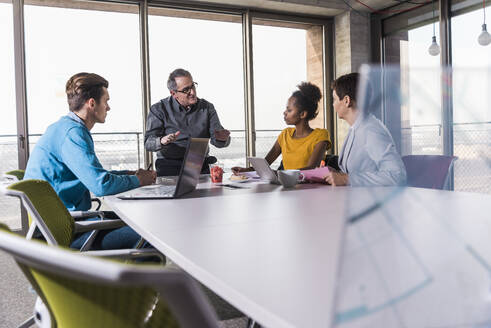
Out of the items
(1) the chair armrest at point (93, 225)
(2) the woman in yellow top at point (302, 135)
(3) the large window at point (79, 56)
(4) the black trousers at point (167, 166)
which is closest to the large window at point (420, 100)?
(1) the chair armrest at point (93, 225)

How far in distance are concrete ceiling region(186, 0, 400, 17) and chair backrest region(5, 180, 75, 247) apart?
403 cm

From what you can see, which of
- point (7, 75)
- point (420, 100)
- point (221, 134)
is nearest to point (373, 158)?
point (420, 100)

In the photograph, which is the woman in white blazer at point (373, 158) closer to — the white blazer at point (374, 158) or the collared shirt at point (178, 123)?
the white blazer at point (374, 158)

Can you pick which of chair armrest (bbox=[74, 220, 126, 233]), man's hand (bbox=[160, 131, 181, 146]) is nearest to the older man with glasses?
man's hand (bbox=[160, 131, 181, 146])

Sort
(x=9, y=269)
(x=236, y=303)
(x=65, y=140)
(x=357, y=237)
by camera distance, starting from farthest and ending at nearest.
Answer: (x=9, y=269)
(x=65, y=140)
(x=236, y=303)
(x=357, y=237)

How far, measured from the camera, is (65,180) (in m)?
2.06

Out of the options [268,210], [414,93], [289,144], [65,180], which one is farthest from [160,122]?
[414,93]

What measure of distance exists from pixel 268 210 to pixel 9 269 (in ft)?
9.00

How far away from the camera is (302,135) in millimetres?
3357

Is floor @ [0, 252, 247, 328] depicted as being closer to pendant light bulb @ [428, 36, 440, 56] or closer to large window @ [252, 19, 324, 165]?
pendant light bulb @ [428, 36, 440, 56]

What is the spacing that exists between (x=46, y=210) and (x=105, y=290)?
124cm

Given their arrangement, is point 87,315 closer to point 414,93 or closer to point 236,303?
point 236,303

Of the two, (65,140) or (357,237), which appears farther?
(65,140)

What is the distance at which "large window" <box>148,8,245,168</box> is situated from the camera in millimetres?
5055
